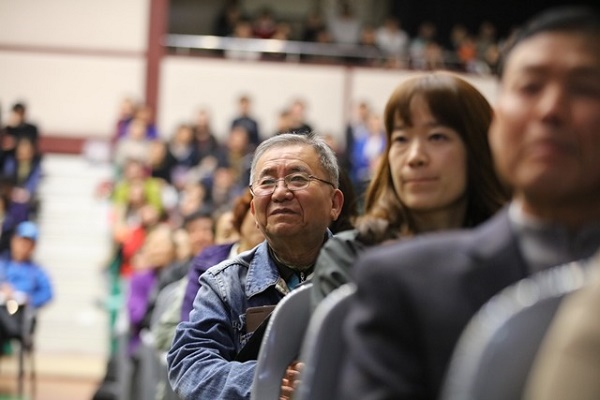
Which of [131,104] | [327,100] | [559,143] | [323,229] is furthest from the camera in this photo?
[327,100]

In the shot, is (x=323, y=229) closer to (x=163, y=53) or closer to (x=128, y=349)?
(x=128, y=349)

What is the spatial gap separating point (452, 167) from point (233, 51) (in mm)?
20045

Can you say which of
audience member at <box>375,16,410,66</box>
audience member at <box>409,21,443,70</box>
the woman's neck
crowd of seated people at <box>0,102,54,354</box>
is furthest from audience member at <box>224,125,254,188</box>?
the woman's neck

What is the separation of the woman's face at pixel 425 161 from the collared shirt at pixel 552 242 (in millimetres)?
834

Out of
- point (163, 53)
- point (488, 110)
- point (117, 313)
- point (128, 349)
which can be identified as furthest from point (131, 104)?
point (488, 110)

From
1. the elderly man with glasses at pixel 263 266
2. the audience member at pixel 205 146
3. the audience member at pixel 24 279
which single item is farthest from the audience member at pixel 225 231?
the audience member at pixel 205 146

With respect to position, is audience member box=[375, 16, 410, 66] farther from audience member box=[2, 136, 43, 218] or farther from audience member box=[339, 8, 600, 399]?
audience member box=[339, 8, 600, 399]

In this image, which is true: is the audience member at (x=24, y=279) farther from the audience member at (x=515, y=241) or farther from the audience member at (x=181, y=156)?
the audience member at (x=515, y=241)

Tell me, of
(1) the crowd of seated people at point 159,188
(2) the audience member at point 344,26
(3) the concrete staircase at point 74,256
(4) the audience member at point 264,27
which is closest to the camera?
(1) the crowd of seated people at point 159,188

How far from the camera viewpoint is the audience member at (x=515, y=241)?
1.92 meters

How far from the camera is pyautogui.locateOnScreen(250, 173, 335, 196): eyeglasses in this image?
156 inches

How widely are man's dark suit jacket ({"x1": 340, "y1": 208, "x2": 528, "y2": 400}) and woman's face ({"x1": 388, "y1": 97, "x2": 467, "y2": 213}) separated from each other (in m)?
0.82

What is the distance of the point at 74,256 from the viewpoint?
61.3 ft

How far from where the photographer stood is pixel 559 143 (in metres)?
1.92
